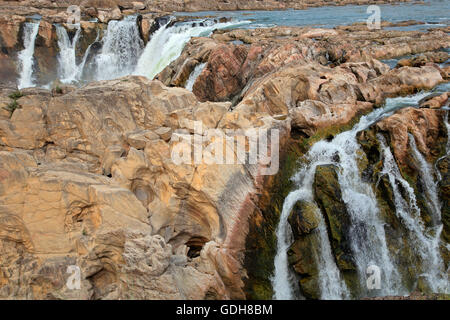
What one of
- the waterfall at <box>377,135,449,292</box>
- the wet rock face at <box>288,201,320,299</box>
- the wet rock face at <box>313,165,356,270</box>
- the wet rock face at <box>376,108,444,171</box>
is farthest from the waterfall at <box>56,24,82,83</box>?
the waterfall at <box>377,135,449,292</box>

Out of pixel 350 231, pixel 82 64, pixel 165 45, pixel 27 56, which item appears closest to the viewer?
pixel 350 231

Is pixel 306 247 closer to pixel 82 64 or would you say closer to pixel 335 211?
pixel 335 211

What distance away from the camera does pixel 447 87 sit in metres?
16.9

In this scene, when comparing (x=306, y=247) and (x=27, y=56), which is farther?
(x=27, y=56)

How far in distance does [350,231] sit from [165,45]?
88.1 feet

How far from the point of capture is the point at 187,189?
10.7m

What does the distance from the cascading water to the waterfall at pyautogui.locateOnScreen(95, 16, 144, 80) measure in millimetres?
23427

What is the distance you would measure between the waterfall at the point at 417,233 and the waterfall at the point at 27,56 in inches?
1170

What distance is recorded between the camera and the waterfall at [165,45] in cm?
3002

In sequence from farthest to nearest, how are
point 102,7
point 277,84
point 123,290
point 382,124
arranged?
point 102,7 → point 277,84 → point 382,124 → point 123,290

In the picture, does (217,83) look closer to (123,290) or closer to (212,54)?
(212,54)

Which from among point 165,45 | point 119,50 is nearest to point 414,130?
point 165,45
